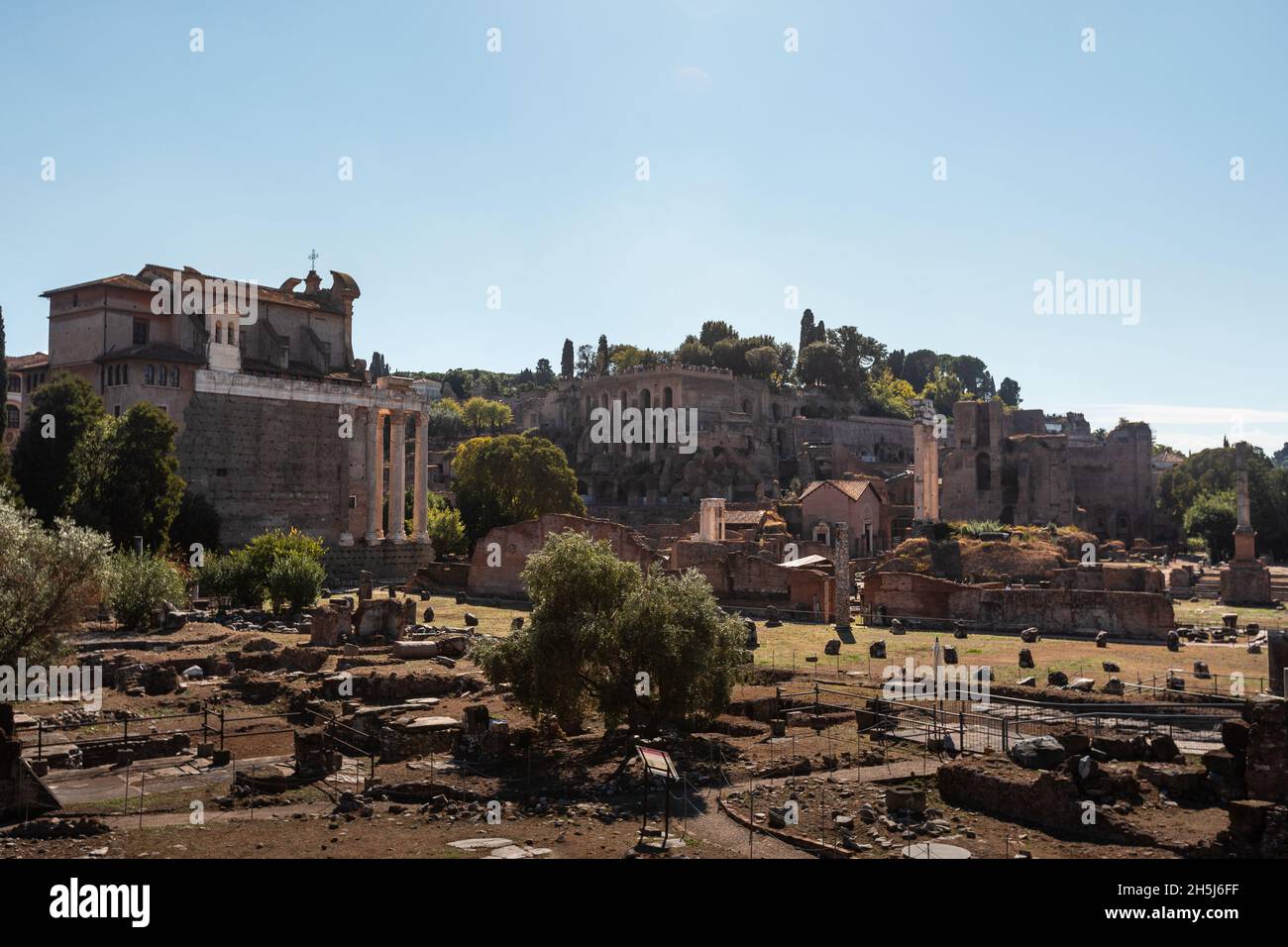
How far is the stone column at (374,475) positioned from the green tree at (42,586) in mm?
31556

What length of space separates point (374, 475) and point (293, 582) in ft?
62.7

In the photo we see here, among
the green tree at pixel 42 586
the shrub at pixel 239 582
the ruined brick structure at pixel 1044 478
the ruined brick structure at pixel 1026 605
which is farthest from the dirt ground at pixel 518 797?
the ruined brick structure at pixel 1044 478

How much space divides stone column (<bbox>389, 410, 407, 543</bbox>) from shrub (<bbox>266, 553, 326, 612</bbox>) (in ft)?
59.6

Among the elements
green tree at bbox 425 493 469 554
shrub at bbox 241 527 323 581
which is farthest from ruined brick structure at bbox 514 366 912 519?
shrub at bbox 241 527 323 581

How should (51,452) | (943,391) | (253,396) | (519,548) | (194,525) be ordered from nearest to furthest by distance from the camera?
1. (51,452)
2. (194,525)
3. (519,548)
4. (253,396)
5. (943,391)

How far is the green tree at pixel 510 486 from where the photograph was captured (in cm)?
5841

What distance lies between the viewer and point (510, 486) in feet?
193

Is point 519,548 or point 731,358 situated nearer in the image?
point 519,548

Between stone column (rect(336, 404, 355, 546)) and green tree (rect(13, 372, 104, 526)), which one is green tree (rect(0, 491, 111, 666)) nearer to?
green tree (rect(13, 372, 104, 526))

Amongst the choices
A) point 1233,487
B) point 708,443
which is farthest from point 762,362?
point 1233,487

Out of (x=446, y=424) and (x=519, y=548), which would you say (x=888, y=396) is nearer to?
(x=446, y=424)

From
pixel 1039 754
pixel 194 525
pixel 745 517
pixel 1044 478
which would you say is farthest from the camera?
pixel 1044 478

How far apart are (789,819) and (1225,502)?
220 ft

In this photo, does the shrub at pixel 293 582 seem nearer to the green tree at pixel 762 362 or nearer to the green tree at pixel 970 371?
the green tree at pixel 762 362
